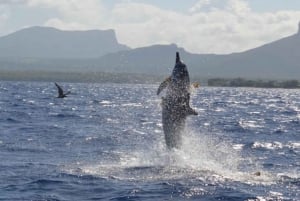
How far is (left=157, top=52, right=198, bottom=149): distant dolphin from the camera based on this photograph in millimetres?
25938

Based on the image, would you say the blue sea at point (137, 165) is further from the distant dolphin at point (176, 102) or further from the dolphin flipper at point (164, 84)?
the dolphin flipper at point (164, 84)

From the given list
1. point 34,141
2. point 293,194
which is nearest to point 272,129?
point 34,141

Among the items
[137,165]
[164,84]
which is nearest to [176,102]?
[164,84]

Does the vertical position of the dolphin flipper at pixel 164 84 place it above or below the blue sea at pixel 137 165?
above

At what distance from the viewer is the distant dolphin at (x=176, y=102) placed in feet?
85.1

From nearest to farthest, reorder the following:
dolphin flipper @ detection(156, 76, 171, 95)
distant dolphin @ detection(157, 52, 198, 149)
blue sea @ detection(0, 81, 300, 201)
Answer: blue sea @ detection(0, 81, 300, 201) < dolphin flipper @ detection(156, 76, 171, 95) < distant dolphin @ detection(157, 52, 198, 149)

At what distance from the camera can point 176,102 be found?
26.6 m

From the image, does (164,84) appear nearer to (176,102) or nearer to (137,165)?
→ (176,102)

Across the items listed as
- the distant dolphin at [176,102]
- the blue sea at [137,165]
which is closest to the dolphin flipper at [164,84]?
the distant dolphin at [176,102]

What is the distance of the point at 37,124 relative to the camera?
50281 millimetres

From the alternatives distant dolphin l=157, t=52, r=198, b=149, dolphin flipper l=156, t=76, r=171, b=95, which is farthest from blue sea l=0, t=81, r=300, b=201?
dolphin flipper l=156, t=76, r=171, b=95

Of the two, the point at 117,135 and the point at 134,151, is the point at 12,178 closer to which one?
the point at 134,151

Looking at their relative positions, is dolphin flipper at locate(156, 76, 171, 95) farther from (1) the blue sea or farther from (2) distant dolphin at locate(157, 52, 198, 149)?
(1) the blue sea

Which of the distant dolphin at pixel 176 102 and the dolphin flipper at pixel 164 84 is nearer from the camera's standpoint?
the dolphin flipper at pixel 164 84
